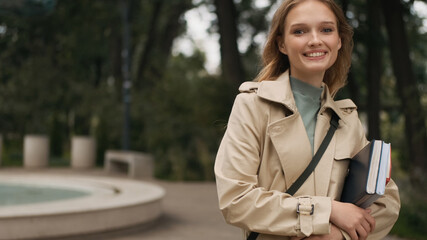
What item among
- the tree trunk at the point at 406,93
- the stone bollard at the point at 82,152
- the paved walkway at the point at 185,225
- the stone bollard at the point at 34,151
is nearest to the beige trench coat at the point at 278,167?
the paved walkway at the point at 185,225

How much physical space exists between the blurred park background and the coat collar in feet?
22.4

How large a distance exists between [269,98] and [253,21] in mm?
21232

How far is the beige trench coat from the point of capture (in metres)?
1.93

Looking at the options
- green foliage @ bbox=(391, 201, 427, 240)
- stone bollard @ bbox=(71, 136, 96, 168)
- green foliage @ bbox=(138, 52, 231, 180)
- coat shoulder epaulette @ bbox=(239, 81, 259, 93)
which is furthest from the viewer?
stone bollard @ bbox=(71, 136, 96, 168)

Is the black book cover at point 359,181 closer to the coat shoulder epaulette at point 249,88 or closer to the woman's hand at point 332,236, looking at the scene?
the woman's hand at point 332,236

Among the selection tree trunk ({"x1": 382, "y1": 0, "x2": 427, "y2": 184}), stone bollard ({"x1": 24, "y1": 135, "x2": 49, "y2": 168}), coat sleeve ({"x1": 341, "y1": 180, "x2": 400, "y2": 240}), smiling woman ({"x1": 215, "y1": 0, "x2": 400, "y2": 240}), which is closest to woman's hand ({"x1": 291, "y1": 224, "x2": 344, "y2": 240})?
smiling woman ({"x1": 215, "y1": 0, "x2": 400, "y2": 240})

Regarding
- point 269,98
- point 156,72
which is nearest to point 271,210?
point 269,98

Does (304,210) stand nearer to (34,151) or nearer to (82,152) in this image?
(82,152)

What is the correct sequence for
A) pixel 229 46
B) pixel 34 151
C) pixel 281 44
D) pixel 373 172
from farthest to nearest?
A: pixel 34 151 → pixel 229 46 → pixel 281 44 → pixel 373 172

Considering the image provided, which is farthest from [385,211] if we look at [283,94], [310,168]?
[283,94]

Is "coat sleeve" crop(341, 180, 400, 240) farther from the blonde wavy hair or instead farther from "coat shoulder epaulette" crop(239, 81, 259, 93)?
"coat shoulder epaulette" crop(239, 81, 259, 93)

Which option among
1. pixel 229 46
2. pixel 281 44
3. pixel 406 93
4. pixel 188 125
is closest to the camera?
pixel 281 44

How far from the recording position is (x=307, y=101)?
215 cm

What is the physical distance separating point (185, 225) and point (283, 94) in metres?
7.19
